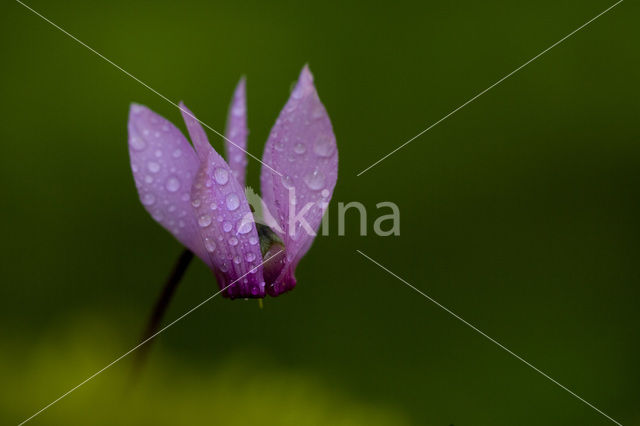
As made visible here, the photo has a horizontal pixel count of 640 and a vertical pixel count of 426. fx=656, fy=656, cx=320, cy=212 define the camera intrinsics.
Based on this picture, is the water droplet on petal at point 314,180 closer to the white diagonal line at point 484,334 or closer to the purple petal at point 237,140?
the purple petal at point 237,140

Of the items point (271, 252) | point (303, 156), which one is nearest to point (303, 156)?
point (303, 156)

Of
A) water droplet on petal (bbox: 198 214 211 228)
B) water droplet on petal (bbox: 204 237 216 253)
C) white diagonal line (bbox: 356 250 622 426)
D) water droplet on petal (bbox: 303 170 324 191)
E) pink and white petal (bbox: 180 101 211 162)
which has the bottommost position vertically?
white diagonal line (bbox: 356 250 622 426)

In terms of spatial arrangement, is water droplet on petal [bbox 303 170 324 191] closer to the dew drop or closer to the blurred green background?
the dew drop

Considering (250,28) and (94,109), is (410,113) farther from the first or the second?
→ (94,109)

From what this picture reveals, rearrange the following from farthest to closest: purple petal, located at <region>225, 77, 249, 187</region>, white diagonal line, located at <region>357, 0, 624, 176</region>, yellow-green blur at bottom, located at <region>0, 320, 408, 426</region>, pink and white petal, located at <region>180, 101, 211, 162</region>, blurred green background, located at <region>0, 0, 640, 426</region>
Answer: white diagonal line, located at <region>357, 0, 624, 176</region> < blurred green background, located at <region>0, 0, 640, 426</region> < yellow-green blur at bottom, located at <region>0, 320, 408, 426</region> < purple petal, located at <region>225, 77, 249, 187</region> < pink and white petal, located at <region>180, 101, 211, 162</region>

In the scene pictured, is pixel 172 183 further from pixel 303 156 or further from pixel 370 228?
pixel 370 228

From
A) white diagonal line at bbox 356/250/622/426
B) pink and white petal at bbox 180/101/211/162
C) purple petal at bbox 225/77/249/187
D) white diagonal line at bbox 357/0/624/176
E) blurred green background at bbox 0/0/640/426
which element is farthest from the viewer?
white diagonal line at bbox 357/0/624/176

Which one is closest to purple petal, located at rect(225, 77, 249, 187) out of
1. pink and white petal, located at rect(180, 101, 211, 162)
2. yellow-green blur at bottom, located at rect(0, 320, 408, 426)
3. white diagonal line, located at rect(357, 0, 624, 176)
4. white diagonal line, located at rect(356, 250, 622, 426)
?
pink and white petal, located at rect(180, 101, 211, 162)

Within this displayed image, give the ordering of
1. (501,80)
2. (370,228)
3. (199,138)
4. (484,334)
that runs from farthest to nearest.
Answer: (501,80) < (370,228) < (484,334) < (199,138)

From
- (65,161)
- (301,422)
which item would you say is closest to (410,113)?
(65,161)
